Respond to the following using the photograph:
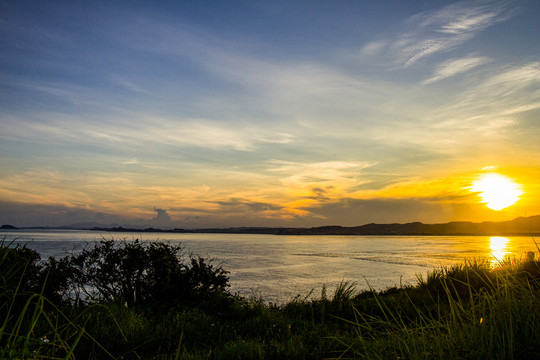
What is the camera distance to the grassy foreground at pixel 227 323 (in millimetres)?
3596

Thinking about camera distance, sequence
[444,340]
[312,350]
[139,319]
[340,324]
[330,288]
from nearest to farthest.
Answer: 1. [444,340]
2. [312,350]
3. [139,319]
4. [340,324]
5. [330,288]

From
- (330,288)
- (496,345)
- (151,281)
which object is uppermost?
(496,345)

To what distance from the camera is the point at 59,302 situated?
30.8 ft

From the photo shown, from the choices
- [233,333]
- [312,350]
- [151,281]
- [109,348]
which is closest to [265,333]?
[233,333]

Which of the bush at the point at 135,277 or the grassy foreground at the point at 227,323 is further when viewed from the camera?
the bush at the point at 135,277

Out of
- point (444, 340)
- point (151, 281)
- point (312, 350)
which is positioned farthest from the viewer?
point (151, 281)

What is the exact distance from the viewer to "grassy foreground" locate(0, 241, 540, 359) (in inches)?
142

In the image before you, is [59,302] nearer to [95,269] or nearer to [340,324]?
[95,269]

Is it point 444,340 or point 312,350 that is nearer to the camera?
point 444,340

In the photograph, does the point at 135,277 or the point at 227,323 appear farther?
the point at 135,277

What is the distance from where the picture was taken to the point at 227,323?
8883 millimetres

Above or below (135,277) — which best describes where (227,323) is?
below

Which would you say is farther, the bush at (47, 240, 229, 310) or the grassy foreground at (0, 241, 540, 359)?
the bush at (47, 240, 229, 310)

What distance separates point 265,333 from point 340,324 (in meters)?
2.11
